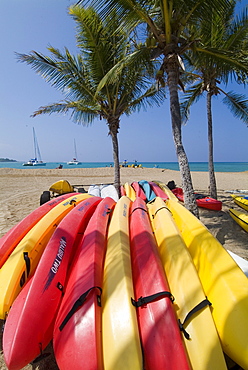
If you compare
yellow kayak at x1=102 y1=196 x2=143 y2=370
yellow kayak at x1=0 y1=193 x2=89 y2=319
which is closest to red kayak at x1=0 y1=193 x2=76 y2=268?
yellow kayak at x1=0 y1=193 x2=89 y2=319

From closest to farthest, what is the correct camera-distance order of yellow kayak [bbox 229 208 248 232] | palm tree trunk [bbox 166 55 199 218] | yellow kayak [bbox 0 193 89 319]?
yellow kayak [bbox 0 193 89 319]
palm tree trunk [bbox 166 55 199 218]
yellow kayak [bbox 229 208 248 232]

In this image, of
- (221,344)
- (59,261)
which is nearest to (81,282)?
(59,261)

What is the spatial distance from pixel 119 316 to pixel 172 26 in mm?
4757

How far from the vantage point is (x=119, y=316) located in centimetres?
133

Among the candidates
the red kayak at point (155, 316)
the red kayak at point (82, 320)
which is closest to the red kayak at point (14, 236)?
the red kayak at point (82, 320)

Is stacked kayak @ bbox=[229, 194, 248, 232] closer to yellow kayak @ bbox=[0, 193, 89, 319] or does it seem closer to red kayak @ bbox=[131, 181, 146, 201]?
red kayak @ bbox=[131, 181, 146, 201]

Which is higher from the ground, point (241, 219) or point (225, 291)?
point (225, 291)

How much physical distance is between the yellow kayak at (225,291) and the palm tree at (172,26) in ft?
6.16

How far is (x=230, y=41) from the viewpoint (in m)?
4.45

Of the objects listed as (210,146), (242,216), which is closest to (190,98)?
(210,146)

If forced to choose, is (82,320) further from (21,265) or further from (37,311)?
(21,265)

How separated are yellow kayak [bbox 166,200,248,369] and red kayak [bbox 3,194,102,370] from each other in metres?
1.32

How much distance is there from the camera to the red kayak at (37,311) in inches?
50.8

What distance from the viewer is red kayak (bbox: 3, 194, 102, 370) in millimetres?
1289
